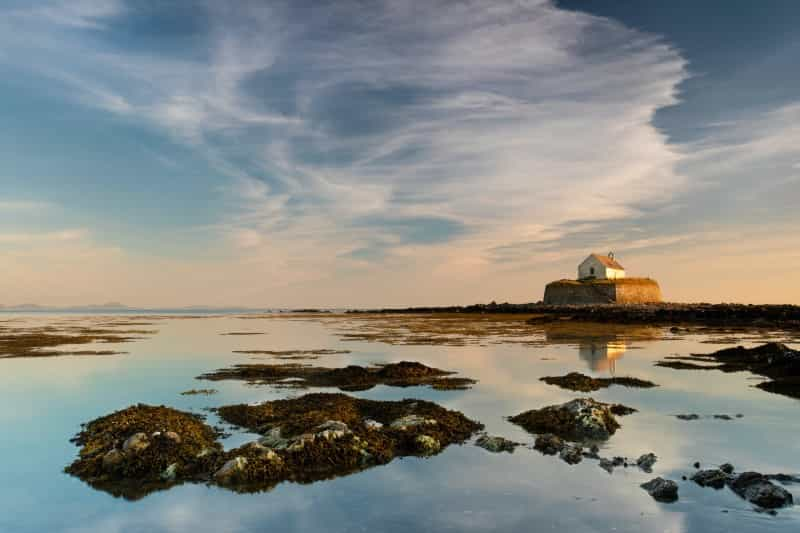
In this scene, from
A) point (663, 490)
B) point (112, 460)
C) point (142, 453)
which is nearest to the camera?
point (663, 490)

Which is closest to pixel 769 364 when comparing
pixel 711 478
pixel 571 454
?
pixel 711 478

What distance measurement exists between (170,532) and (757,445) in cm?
1315

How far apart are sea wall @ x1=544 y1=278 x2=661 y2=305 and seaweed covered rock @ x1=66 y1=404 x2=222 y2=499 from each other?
101339mm

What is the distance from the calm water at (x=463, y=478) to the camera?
321 inches

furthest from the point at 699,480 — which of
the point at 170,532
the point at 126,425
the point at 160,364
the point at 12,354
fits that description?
the point at 12,354

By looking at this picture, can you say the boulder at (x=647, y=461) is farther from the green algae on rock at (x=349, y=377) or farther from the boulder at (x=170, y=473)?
the boulder at (x=170, y=473)

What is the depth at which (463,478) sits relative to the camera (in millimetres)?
10094

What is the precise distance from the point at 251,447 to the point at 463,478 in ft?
15.5

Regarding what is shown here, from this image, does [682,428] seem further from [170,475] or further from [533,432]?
[170,475]

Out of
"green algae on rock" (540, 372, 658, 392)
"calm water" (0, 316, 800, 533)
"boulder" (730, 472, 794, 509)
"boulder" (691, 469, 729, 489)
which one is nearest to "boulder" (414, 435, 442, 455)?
"calm water" (0, 316, 800, 533)

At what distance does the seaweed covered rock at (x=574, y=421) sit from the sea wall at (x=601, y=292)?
95.0 m

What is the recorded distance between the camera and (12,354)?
104ft

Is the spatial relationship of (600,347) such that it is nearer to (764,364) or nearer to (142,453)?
(764,364)

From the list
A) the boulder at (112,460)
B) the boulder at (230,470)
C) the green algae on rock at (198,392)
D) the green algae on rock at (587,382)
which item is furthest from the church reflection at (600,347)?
the boulder at (112,460)
